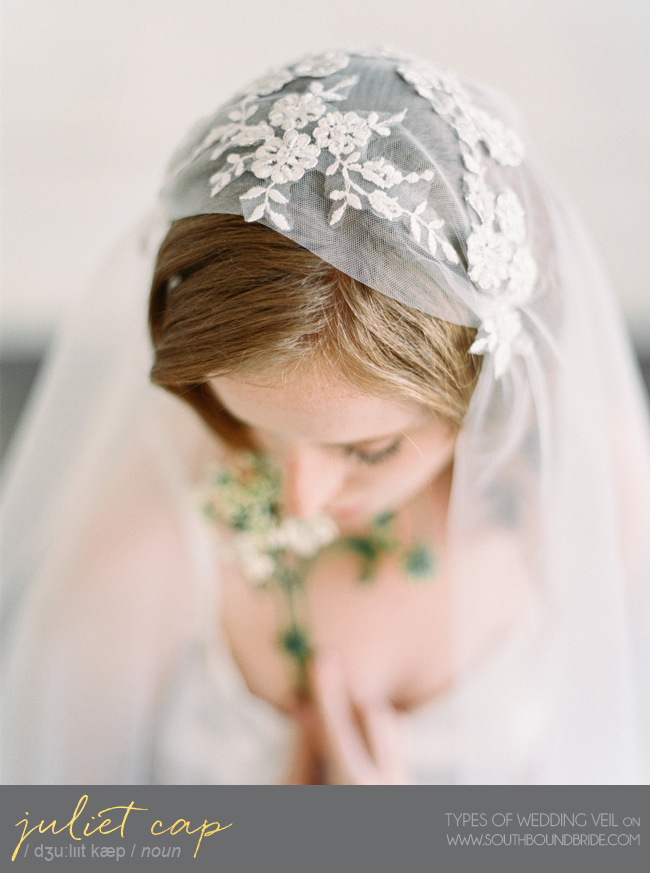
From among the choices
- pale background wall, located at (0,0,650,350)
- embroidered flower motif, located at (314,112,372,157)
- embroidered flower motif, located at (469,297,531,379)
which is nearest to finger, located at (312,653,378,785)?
embroidered flower motif, located at (469,297,531,379)

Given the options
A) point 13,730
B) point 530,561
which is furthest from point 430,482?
point 13,730

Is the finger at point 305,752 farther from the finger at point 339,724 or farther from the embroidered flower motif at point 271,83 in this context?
the embroidered flower motif at point 271,83

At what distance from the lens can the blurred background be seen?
1.49m

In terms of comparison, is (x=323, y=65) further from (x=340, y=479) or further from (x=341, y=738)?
(x=341, y=738)

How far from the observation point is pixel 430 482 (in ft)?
3.65

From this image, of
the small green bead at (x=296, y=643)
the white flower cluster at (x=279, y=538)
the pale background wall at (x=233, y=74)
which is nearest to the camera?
the white flower cluster at (x=279, y=538)

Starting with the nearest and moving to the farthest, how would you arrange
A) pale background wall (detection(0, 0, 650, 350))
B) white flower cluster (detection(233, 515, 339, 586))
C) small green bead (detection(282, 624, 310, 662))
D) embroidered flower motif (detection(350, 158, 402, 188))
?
1. embroidered flower motif (detection(350, 158, 402, 188))
2. white flower cluster (detection(233, 515, 339, 586))
3. small green bead (detection(282, 624, 310, 662))
4. pale background wall (detection(0, 0, 650, 350))

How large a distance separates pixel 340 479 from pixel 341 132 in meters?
0.51

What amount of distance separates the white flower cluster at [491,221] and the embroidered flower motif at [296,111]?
0.47 feet

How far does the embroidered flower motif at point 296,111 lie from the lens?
703 millimetres

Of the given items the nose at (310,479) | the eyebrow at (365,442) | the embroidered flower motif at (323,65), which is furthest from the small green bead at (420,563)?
the embroidered flower motif at (323,65)
